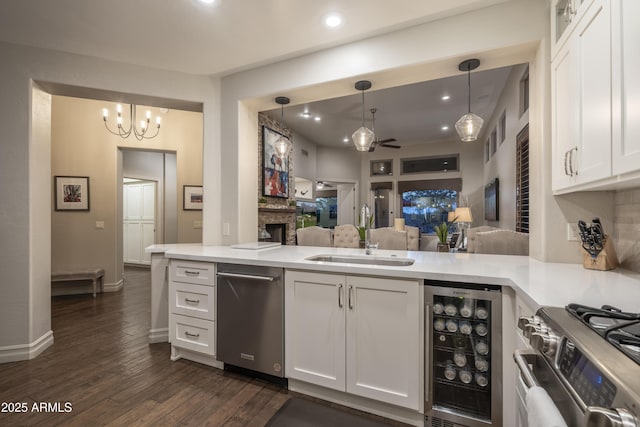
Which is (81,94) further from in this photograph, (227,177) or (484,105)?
(484,105)

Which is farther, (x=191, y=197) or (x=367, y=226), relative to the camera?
(x=191, y=197)

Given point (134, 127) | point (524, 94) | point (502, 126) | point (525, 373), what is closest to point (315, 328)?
point (525, 373)

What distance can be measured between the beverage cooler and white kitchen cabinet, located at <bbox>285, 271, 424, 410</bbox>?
0.09 metres

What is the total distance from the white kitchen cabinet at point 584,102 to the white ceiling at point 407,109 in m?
2.39

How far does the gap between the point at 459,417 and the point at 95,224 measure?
5.21m

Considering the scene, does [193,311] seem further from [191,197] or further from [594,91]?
[191,197]

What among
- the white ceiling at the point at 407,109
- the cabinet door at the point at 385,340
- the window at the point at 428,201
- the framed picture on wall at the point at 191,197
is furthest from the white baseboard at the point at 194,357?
the window at the point at 428,201

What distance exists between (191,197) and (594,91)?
527 centimetres

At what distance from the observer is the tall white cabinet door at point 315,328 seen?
1699 millimetres

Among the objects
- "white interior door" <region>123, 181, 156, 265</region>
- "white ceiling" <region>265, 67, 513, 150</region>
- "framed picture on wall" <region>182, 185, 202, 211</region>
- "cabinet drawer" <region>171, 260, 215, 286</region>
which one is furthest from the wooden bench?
"white ceiling" <region>265, 67, 513, 150</region>

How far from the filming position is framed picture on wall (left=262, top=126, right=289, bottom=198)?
4.87m

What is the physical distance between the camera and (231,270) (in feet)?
6.72

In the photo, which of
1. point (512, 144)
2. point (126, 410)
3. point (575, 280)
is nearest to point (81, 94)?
point (126, 410)

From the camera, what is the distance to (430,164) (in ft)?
24.7
